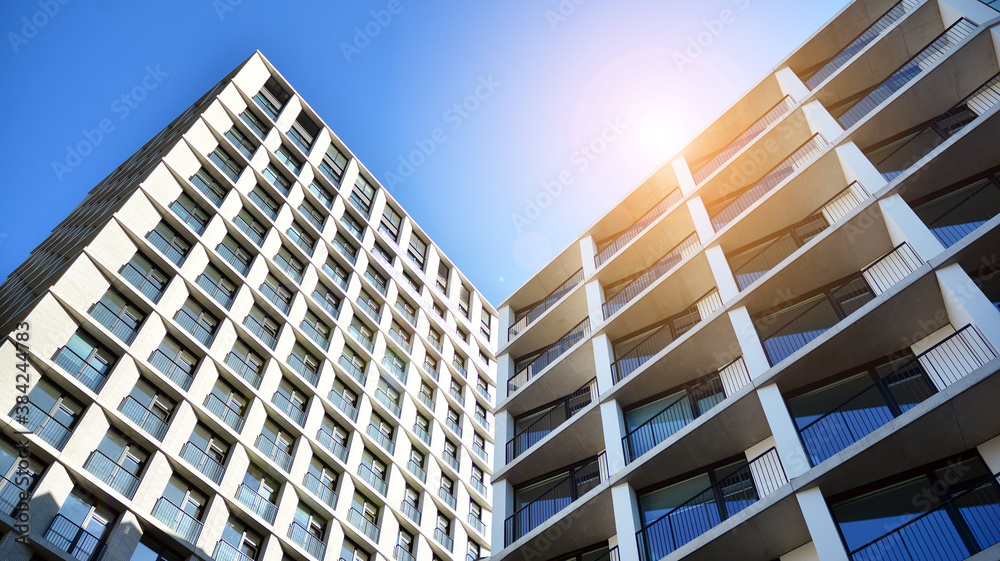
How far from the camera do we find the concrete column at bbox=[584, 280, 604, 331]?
1018 inches

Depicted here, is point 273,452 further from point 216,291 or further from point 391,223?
point 391,223

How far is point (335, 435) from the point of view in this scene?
34.4 meters

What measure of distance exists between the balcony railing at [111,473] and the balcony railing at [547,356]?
1361cm

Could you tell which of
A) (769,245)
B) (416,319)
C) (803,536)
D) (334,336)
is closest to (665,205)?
(769,245)

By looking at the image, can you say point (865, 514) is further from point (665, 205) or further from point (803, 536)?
point (665, 205)

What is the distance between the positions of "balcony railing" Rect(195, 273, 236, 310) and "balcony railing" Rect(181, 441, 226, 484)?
7.02m

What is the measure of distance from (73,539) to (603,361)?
1718 centimetres

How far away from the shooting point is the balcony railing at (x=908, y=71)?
68.0 feet

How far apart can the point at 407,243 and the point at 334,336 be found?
12.7 metres

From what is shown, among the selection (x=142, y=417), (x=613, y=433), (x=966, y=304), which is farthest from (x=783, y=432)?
(x=142, y=417)

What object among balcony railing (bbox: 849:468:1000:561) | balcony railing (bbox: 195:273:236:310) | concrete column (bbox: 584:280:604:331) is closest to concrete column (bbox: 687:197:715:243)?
concrete column (bbox: 584:280:604:331)

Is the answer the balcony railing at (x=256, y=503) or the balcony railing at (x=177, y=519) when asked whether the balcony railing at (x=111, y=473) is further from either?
the balcony railing at (x=256, y=503)

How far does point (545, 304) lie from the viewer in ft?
102

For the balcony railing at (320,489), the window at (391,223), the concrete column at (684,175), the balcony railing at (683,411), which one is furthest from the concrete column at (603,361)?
the window at (391,223)
